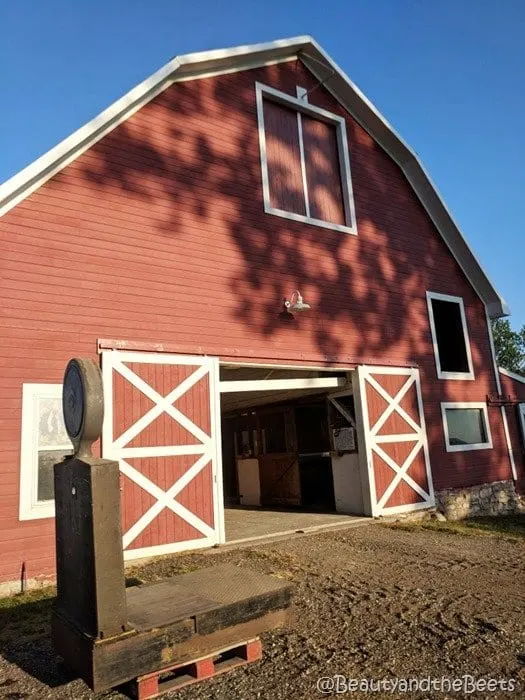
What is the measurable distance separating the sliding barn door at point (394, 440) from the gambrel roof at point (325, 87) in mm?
3593

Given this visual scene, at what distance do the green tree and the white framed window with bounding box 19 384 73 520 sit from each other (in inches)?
1923

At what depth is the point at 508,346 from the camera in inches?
1965

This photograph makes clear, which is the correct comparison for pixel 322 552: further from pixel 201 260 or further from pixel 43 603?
pixel 201 260

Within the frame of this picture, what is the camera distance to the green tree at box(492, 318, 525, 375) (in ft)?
163

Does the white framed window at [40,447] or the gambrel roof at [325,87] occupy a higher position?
the gambrel roof at [325,87]

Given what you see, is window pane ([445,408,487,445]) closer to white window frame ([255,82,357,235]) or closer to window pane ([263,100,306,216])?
white window frame ([255,82,357,235])

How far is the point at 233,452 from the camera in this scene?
48.5 feet

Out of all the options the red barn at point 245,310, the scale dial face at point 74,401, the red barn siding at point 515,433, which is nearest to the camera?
the scale dial face at point 74,401

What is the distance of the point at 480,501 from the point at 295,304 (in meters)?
6.20

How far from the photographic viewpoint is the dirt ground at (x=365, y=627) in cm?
354

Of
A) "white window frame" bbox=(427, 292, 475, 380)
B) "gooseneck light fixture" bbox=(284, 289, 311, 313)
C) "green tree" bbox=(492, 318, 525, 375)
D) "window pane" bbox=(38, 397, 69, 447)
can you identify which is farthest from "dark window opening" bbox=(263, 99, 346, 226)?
"green tree" bbox=(492, 318, 525, 375)

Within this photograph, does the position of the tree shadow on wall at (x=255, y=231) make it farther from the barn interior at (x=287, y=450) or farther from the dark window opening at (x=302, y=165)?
the barn interior at (x=287, y=450)

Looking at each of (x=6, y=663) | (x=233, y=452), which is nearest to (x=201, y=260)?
(x=6, y=663)

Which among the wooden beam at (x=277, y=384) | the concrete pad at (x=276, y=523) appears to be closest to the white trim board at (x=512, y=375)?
the wooden beam at (x=277, y=384)
